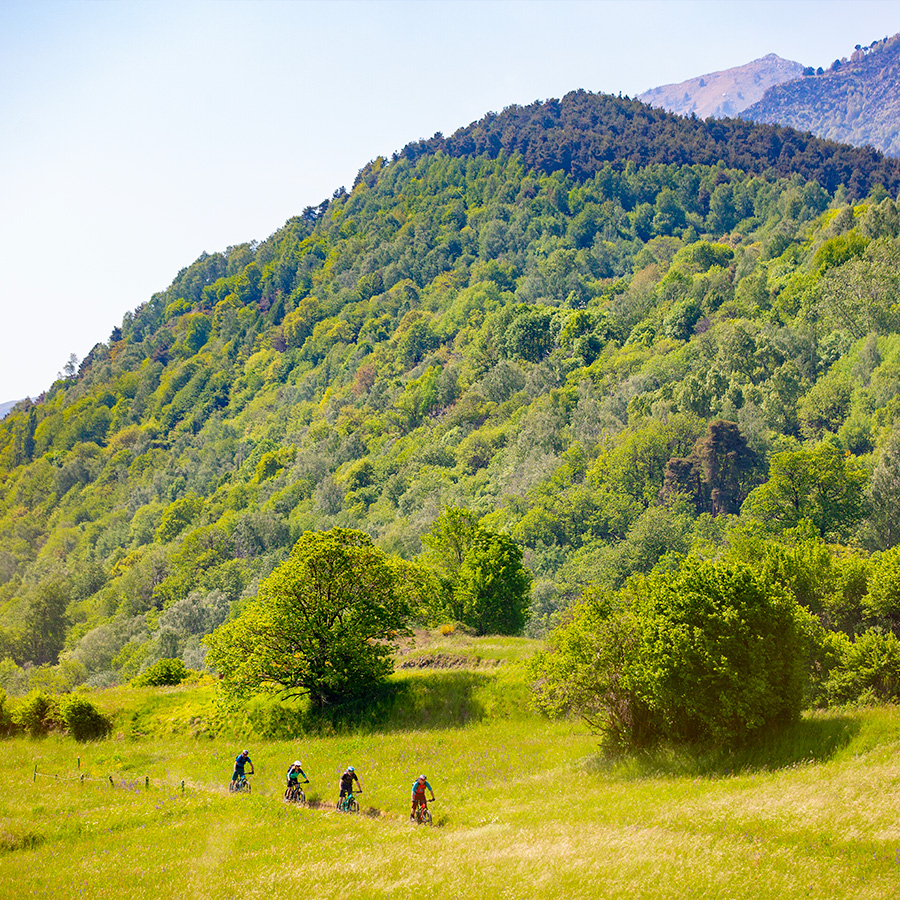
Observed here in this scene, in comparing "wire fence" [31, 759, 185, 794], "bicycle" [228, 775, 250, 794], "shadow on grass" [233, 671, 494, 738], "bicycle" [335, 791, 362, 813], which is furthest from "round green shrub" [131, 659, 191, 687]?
"bicycle" [335, 791, 362, 813]

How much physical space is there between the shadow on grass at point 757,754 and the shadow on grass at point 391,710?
14590 millimetres

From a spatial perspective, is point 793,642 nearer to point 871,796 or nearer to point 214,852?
point 871,796

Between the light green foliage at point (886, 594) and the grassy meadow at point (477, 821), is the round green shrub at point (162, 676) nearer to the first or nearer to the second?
the grassy meadow at point (477, 821)

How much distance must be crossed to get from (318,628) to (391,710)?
22.8 ft

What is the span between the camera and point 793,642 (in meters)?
35.5

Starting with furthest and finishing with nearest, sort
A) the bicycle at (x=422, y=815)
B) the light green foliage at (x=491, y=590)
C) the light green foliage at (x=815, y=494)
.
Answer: the light green foliage at (x=815, y=494) < the light green foliage at (x=491, y=590) < the bicycle at (x=422, y=815)

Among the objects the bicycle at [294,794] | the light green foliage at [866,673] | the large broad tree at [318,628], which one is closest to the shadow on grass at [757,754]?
the light green foliage at [866,673]

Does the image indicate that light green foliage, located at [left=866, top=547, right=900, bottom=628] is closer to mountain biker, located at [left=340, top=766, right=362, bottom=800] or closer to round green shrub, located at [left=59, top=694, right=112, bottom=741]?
mountain biker, located at [left=340, top=766, right=362, bottom=800]

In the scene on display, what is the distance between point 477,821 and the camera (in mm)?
30422

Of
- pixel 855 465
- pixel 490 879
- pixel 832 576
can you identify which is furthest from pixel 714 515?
pixel 490 879

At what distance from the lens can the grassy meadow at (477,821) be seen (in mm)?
22703

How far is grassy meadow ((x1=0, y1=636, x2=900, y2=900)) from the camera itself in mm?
22703

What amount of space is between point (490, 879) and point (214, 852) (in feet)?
31.8

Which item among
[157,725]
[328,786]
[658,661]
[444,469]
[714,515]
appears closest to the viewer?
[658,661]
